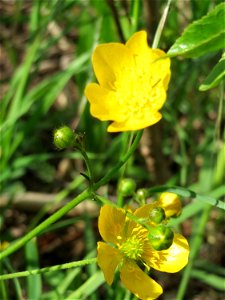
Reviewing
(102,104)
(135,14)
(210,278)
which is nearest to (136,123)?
(102,104)

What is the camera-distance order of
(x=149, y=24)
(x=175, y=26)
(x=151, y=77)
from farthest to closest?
(x=175, y=26)
(x=149, y=24)
(x=151, y=77)

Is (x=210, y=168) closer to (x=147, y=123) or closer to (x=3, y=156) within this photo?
(x=3, y=156)

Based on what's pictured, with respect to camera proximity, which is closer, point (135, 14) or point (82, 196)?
point (82, 196)

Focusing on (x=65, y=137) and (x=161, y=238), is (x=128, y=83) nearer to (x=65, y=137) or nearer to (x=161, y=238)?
(x=65, y=137)

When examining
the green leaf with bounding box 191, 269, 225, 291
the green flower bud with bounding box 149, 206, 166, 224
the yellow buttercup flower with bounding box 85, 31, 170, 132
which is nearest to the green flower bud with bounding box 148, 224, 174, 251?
the green flower bud with bounding box 149, 206, 166, 224

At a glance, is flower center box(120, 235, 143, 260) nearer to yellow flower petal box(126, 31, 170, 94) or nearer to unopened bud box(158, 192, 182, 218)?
unopened bud box(158, 192, 182, 218)

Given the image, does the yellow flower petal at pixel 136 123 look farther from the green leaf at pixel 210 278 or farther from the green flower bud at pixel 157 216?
the green leaf at pixel 210 278

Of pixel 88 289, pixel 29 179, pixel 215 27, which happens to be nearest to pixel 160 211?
pixel 215 27
